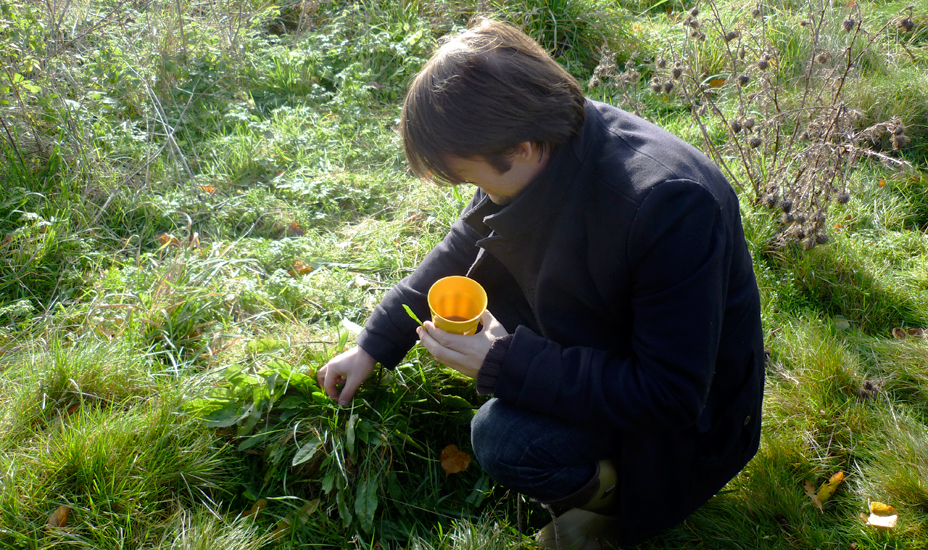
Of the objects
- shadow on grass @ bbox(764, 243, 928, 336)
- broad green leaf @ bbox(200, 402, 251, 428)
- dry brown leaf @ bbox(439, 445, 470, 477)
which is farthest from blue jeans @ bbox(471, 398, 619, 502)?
shadow on grass @ bbox(764, 243, 928, 336)

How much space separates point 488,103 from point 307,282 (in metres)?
1.60

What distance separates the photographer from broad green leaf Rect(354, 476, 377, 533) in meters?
1.95

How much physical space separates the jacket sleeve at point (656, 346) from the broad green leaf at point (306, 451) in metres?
0.68

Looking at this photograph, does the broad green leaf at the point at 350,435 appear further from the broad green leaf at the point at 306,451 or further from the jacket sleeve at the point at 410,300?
the jacket sleeve at the point at 410,300

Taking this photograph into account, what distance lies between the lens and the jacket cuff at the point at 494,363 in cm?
164

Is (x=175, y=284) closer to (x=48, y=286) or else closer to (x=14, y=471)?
(x=48, y=286)

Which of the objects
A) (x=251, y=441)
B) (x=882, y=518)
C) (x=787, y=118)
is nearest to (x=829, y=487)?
(x=882, y=518)

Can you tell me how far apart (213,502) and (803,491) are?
187 centimetres

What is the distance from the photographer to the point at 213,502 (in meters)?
1.94

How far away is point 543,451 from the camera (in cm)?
174

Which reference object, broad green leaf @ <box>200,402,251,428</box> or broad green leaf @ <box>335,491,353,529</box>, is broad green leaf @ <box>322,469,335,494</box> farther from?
broad green leaf @ <box>200,402,251,428</box>

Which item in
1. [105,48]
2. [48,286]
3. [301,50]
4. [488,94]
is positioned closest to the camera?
[488,94]

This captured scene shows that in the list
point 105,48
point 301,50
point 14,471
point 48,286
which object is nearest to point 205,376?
point 14,471

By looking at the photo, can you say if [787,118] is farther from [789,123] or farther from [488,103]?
[488,103]
